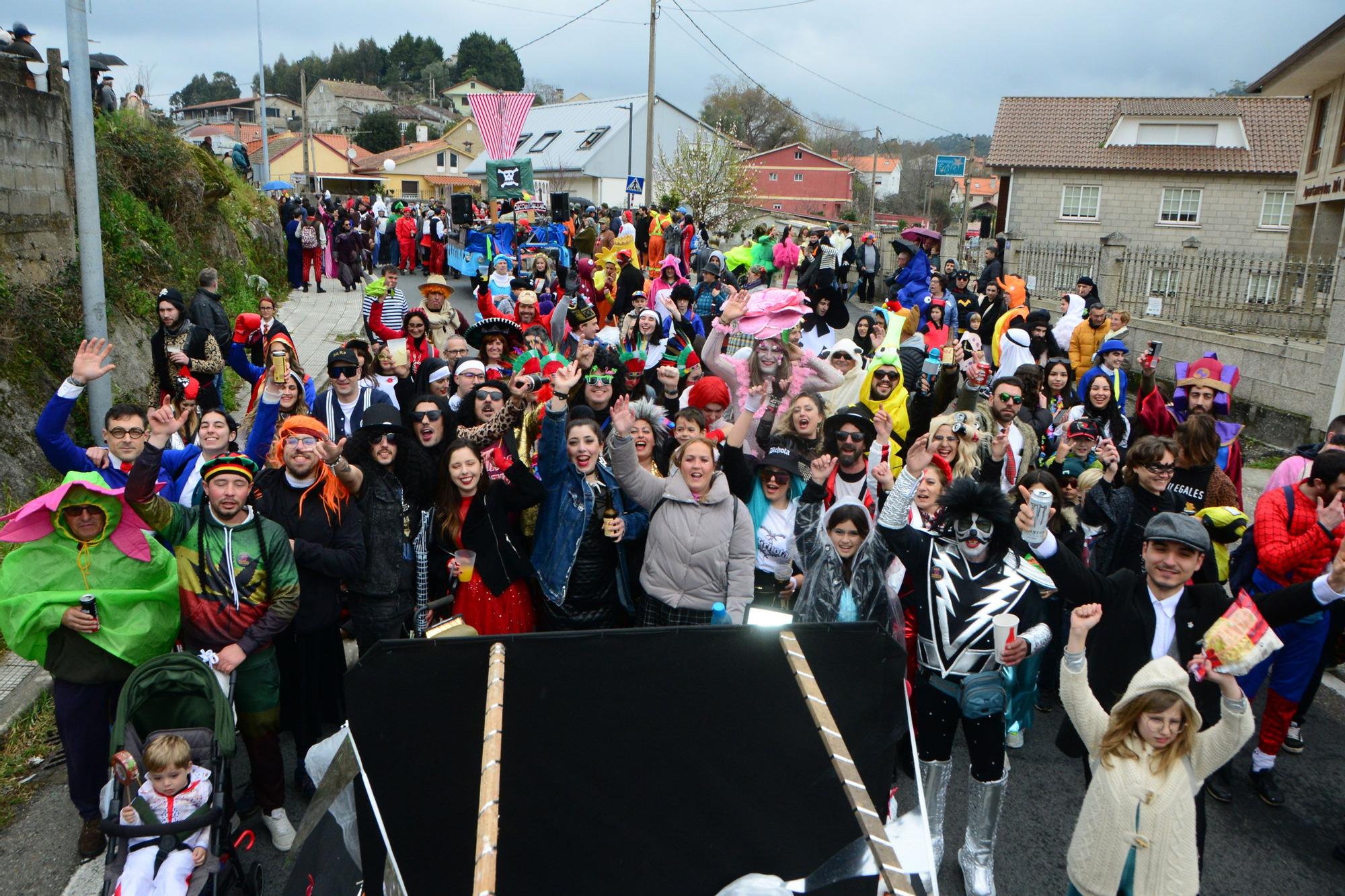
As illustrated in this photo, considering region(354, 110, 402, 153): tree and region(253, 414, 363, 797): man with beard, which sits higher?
region(354, 110, 402, 153): tree

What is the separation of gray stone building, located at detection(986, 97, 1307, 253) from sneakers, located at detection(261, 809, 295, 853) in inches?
1366

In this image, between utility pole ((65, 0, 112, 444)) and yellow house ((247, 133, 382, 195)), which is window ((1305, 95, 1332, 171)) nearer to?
utility pole ((65, 0, 112, 444))

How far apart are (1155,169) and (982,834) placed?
36.0 m

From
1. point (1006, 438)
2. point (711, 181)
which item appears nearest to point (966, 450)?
point (1006, 438)

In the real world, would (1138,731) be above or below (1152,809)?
above

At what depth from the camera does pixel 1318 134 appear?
2188cm

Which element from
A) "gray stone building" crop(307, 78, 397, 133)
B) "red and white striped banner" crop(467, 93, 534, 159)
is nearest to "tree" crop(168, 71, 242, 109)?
"gray stone building" crop(307, 78, 397, 133)

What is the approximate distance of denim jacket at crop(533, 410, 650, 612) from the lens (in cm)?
481

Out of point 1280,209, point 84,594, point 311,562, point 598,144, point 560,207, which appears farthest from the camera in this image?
point 598,144

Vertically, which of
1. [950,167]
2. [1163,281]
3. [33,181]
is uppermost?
[950,167]

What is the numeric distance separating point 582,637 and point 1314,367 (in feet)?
38.5

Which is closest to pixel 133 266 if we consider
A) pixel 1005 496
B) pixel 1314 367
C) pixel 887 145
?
pixel 1005 496

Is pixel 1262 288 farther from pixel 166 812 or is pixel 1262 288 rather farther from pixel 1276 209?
pixel 1276 209

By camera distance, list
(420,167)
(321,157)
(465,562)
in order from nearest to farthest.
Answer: (465,562) → (420,167) → (321,157)
